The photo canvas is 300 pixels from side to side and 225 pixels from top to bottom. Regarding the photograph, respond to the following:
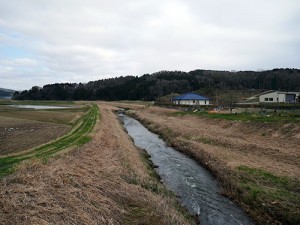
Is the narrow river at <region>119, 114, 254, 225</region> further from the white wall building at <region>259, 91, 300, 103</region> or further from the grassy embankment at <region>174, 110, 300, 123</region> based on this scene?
the white wall building at <region>259, 91, 300, 103</region>

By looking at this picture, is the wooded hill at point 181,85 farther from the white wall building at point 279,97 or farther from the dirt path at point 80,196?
the dirt path at point 80,196

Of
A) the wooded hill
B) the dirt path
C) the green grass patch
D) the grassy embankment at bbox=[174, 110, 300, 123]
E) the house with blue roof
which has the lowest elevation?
the green grass patch

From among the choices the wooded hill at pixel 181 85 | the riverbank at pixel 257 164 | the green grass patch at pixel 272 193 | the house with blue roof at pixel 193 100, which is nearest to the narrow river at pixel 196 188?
the riverbank at pixel 257 164

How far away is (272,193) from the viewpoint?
13.9 metres

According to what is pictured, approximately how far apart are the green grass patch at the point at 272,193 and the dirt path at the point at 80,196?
3.81 meters

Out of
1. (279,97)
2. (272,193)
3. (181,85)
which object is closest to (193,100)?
(279,97)

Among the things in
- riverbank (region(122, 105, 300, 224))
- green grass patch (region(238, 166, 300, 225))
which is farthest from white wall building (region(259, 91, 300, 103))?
green grass patch (region(238, 166, 300, 225))

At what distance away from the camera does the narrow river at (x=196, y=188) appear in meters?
13.0

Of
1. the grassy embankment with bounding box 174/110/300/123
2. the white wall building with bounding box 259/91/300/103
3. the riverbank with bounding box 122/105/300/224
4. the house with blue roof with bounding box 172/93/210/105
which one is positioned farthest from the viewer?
the house with blue roof with bounding box 172/93/210/105

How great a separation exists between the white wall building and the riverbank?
43.3 metres

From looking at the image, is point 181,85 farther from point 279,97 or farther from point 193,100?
point 279,97

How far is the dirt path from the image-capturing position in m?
9.38

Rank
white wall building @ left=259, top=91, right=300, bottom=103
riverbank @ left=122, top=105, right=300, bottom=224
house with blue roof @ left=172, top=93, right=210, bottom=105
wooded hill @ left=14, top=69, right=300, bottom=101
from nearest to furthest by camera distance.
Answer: riverbank @ left=122, top=105, right=300, bottom=224
white wall building @ left=259, top=91, right=300, bottom=103
house with blue roof @ left=172, top=93, right=210, bottom=105
wooded hill @ left=14, top=69, right=300, bottom=101

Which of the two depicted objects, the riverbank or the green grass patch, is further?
the riverbank
